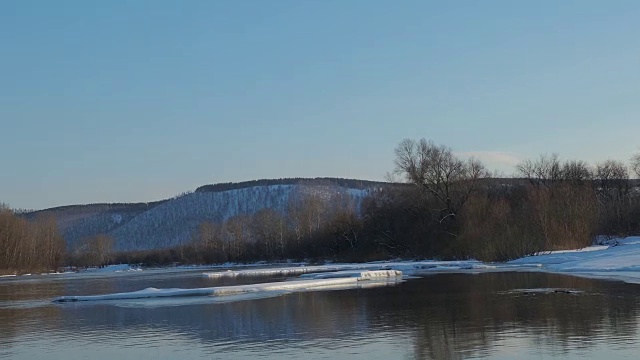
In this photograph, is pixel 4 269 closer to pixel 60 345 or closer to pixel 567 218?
pixel 567 218

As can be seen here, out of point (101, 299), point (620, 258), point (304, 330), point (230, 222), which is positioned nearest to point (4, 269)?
point (230, 222)

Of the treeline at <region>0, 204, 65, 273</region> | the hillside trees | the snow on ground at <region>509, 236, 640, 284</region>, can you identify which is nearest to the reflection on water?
the snow on ground at <region>509, 236, 640, 284</region>

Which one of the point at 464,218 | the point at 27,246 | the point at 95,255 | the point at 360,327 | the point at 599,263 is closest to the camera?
the point at 360,327

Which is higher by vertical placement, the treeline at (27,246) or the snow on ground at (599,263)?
the treeline at (27,246)

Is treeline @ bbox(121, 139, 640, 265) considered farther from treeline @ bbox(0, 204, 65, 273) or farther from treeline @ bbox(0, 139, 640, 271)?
treeline @ bbox(0, 204, 65, 273)

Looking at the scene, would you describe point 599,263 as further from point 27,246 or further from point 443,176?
point 27,246

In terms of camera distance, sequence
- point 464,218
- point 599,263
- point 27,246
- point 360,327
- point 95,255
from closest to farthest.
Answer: point 360,327
point 599,263
point 464,218
point 27,246
point 95,255

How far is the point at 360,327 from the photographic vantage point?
662 inches

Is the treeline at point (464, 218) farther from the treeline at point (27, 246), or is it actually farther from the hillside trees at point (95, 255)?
the hillside trees at point (95, 255)

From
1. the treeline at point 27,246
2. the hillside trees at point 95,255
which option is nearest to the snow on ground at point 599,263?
the treeline at point 27,246

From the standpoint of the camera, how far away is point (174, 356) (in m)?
13.8

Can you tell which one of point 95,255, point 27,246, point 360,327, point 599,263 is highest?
point 27,246

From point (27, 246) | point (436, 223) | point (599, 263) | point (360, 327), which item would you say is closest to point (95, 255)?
point (27, 246)

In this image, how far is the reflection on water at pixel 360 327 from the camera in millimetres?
13078
